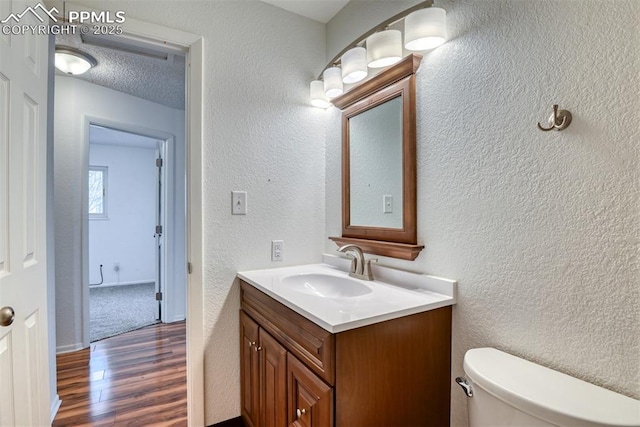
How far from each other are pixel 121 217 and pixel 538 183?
525 cm

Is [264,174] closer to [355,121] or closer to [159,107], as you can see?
[355,121]

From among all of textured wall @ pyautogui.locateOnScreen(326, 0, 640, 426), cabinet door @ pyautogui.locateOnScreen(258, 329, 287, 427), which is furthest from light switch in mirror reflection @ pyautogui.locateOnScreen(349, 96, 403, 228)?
cabinet door @ pyautogui.locateOnScreen(258, 329, 287, 427)

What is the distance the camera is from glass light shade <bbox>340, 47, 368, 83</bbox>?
1489 millimetres

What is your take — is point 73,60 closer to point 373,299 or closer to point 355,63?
point 355,63

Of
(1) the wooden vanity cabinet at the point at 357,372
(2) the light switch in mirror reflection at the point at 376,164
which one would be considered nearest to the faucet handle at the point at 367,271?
(2) the light switch in mirror reflection at the point at 376,164

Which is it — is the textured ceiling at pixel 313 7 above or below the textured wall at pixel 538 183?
above

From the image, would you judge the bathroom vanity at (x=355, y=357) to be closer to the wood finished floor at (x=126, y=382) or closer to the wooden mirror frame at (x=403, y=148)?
the wooden mirror frame at (x=403, y=148)

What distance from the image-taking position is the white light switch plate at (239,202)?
1.68 meters

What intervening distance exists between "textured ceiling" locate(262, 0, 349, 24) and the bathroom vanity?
150cm

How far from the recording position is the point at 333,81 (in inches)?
67.0

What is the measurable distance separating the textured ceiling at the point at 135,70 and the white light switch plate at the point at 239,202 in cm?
85

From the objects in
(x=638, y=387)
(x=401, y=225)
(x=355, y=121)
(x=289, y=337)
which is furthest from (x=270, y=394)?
(x=355, y=121)

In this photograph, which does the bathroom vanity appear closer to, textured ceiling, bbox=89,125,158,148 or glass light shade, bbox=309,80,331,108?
glass light shade, bbox=309,80,331,108

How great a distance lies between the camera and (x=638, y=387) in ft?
2.50
